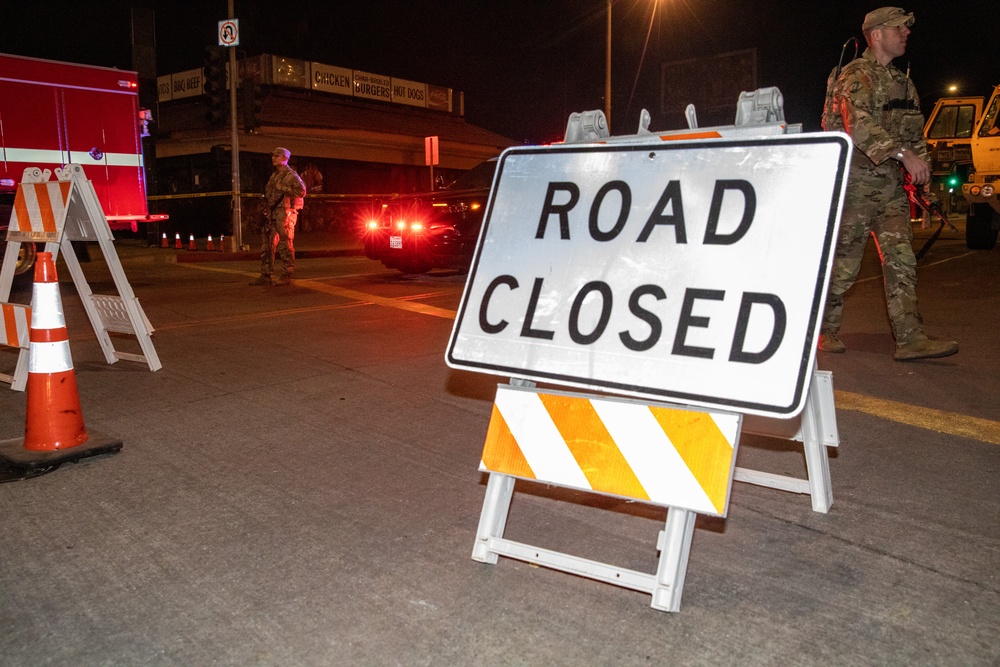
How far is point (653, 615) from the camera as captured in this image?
2.71 meters

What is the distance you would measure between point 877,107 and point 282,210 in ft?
26.4

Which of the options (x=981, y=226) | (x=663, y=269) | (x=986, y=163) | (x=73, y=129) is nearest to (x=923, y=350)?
(x=663, y=269)

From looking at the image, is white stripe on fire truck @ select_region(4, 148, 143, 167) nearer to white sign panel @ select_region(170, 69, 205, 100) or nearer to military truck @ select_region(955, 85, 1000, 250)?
military truck @ select_region(955, 85, 1000, 250)

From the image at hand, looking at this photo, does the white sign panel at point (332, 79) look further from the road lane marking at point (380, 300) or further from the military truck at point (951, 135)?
the road lane marking at point (380, 300)

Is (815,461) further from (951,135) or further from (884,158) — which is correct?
(951,135)

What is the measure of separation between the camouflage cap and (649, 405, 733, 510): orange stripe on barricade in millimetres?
4396

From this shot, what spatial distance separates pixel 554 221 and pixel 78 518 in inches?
88.6

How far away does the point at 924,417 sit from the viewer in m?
4.95

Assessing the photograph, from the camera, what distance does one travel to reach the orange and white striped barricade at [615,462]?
2.62 meters

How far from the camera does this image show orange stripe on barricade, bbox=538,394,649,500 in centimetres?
275

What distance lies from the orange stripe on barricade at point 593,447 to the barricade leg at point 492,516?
30 cm

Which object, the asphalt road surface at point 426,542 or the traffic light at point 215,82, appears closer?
the asphalt road surface at point 426,542

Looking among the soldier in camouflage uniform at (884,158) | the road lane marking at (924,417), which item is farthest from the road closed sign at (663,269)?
the soldier in camouflage uniform at (884,158)

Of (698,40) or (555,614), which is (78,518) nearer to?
(555,614)
